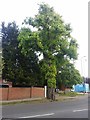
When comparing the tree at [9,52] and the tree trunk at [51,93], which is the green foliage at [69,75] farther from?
the tree trunk at [51,93]

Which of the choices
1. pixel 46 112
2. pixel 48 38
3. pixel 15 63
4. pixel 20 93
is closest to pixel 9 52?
pixel 15 63

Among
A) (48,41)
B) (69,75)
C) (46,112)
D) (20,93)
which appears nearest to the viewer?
(46,112)

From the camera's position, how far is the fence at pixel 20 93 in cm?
4231

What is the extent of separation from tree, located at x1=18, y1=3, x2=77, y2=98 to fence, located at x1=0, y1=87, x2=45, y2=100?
5.55m

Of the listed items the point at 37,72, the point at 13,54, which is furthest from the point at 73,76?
the point at 13,54

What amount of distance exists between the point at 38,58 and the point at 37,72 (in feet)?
10.4

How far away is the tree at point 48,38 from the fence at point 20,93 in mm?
5549

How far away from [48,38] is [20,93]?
32.8ft

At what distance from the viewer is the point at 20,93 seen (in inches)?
1810

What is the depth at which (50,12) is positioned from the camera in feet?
128

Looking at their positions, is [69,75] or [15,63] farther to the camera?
[69,75]

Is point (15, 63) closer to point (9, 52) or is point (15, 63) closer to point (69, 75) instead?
point (9, 52)

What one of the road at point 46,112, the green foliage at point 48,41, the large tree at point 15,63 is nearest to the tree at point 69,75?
the large tree at point 15,63

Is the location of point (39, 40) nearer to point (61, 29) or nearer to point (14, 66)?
point (61, 29)
